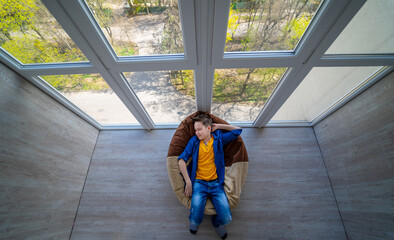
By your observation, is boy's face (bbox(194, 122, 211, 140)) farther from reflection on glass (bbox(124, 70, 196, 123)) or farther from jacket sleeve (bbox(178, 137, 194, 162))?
reflection on glass (bbox(124, 70, 196, 123))

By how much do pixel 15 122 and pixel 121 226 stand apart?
151cm

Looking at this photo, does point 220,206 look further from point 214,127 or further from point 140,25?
point 140,25

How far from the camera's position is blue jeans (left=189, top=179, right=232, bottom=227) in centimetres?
174

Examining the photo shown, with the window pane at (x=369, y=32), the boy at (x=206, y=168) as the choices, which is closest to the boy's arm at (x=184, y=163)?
the boy at (x=206, y=168)

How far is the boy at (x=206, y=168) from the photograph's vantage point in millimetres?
1767

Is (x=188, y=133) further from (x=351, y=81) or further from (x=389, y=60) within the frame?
(x=389, y=60)

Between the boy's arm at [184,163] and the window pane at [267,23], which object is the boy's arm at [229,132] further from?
the window pane at [267,23]

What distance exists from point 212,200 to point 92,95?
1681mm

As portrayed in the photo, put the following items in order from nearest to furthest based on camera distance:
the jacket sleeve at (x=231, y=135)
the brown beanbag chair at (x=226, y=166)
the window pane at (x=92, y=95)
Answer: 1. the window pane at (x=92, y=95)
2. the brown beanbag chair at (x=226, y=166)
3. the jacket sleeve at (x=231, y=135)

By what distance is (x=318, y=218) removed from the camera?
2.06m

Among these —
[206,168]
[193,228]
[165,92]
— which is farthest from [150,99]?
[193,228]

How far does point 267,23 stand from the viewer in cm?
126

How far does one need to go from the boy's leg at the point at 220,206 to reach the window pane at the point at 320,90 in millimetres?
1289

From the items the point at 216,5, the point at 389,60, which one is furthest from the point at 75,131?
the point at 389,60
